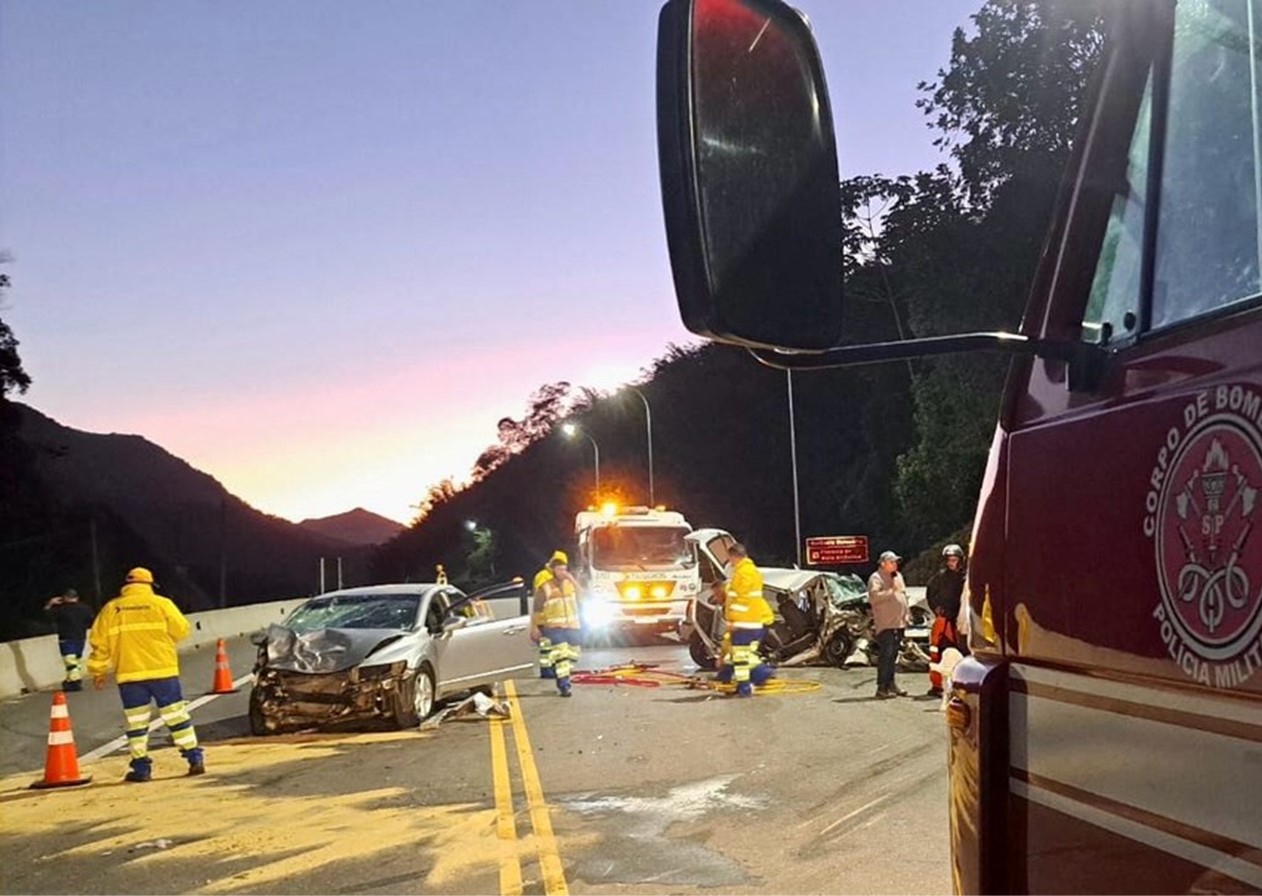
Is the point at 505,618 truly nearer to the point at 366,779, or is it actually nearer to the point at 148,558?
the point at 366,779

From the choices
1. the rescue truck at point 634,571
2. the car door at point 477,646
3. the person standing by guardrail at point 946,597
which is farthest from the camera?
the rescue truck at point 634,571

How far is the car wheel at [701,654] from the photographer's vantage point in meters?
16.8

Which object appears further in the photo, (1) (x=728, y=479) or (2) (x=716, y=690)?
(1) (x=728, y=479)

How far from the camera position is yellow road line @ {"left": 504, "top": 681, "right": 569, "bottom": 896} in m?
6.14

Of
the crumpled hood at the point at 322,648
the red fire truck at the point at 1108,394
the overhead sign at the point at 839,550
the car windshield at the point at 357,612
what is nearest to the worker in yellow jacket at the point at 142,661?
the crumpled hood at the point at 322,648

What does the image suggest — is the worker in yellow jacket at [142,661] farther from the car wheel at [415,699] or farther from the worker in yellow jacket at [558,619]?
the worker in yellow jacket at [558,619]

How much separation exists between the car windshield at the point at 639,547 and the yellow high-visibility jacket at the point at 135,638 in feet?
48.2

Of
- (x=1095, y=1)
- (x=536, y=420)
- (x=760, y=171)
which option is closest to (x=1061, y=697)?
(x=760, y=171)

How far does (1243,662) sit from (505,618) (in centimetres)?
1363

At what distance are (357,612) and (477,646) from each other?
140 centimetres

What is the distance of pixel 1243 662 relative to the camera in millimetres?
1353

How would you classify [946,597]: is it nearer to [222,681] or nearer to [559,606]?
[559,606]

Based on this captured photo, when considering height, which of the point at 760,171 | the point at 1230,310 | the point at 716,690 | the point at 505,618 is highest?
the point at 760,171

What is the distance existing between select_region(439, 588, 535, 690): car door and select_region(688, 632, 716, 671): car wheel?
9.30 feet
